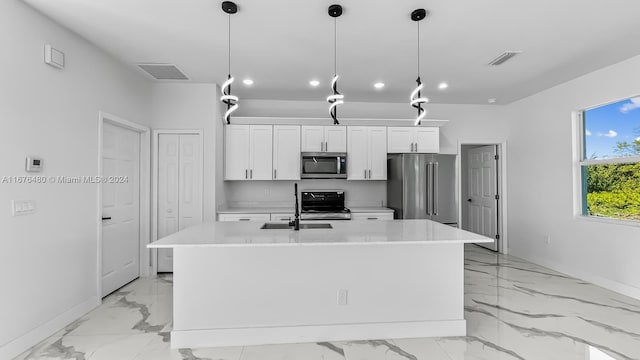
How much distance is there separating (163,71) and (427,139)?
379 cm

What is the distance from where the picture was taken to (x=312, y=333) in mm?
2541

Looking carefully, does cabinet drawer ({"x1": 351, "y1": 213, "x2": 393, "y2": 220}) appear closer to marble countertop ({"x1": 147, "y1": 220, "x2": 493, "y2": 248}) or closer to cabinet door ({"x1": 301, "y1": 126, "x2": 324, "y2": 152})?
cabinet door ({"x1": 301, "y1": 126, "x2": 324, "y2": 152})

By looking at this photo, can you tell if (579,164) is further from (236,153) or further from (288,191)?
(236,153)

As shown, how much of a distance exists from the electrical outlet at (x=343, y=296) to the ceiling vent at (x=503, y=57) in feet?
9.53

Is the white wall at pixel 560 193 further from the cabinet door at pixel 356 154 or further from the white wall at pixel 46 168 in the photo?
the white wall at pixel 46 168

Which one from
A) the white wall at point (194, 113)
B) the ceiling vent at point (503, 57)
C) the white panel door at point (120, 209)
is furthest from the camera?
the white wall at point (194, 113)

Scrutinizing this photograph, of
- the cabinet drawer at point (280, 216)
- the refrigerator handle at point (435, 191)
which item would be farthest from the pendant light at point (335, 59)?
the refrigerator handle at point (435, 191)

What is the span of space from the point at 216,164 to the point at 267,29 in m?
2.14

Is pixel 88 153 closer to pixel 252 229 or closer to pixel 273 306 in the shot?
pixel 252 229

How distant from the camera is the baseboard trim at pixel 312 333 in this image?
8.08 feet

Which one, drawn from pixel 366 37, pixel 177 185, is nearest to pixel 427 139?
pixel 366 37

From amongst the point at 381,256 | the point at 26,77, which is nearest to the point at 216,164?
the point at 26,77

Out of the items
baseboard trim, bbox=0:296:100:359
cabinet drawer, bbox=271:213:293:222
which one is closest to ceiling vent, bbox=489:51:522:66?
cabinet drawer, bbox=271:213:293:222

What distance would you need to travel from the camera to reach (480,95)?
4.87 meters
